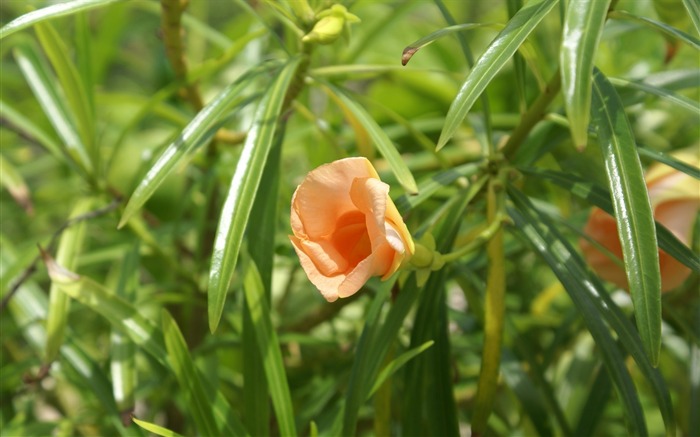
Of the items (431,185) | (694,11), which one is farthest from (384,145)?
(694,11)

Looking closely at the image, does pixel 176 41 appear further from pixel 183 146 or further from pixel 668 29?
pixel 668 29

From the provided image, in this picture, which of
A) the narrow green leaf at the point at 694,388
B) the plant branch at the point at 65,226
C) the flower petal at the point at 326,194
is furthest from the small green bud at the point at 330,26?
the narrow green leaf at the point at 694,388

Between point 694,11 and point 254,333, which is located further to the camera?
point 254,333

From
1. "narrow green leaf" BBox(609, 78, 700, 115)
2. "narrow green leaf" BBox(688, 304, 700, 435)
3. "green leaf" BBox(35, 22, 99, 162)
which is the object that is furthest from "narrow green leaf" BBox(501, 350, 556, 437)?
"green leaf" BBox(35, 22, 99, 162)

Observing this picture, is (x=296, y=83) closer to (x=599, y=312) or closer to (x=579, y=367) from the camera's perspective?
(x=599, y=312)

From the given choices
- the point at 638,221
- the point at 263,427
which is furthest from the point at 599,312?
the point at 263,427

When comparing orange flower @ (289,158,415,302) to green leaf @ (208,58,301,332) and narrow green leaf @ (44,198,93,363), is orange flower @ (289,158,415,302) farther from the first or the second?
narrow green leaf @ (44,198,93,363)

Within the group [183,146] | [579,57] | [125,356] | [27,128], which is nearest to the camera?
[579,57]
